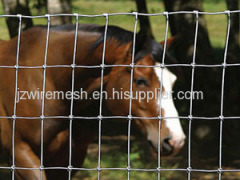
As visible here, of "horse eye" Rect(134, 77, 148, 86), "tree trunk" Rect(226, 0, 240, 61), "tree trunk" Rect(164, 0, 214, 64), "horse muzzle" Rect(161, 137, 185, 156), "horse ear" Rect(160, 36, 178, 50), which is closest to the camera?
"horse muzzle" Rect(161, 137, 185, 156)

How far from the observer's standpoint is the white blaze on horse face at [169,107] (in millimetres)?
3613

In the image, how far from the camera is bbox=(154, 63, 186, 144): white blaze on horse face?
361cm

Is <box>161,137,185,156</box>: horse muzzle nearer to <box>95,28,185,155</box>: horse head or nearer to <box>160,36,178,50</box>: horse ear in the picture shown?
<box>95,28,185,155</box>: horse head

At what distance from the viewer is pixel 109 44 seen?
3975 millimetres

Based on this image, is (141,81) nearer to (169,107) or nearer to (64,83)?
(169,107)

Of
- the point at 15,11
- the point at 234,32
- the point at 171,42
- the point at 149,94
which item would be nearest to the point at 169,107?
the point at 149,94

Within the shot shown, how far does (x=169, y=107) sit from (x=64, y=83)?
2.77 feet

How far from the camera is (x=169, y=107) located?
12.0 ft

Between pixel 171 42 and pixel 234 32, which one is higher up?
pixel 234 32

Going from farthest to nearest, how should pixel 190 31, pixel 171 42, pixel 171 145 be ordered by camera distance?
pixel 190 31 < pixel 171 42 < pixel 171 145

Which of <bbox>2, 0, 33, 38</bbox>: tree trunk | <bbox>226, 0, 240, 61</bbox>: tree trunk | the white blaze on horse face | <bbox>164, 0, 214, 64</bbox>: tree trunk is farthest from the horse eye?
<bbox>226, 0, 240, 61</bbox>: tree trunk

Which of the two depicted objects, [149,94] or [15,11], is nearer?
[149,94]

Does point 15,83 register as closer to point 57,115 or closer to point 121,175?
point 57,115

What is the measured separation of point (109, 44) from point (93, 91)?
0.38 metres
